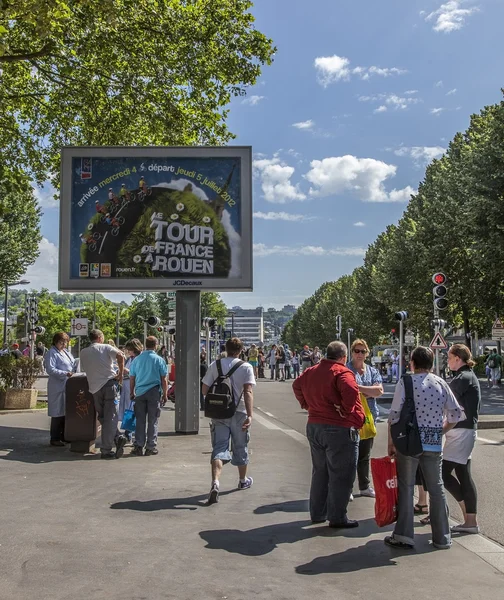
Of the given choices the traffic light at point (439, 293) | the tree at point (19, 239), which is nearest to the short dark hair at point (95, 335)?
the traffic light at point (439, 293)

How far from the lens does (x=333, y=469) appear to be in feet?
22.7

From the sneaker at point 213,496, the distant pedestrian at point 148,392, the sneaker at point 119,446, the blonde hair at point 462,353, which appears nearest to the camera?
the blonde hair at point 462,353

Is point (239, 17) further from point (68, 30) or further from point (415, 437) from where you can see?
point (415, 437)

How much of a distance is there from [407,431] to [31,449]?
7.23m

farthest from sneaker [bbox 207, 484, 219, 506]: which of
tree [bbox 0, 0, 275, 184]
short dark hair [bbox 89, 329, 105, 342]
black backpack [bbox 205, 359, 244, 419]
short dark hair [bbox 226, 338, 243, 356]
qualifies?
tree [bbox 0, 0, 275, 184]

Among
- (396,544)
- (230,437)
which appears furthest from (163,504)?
(396,544)

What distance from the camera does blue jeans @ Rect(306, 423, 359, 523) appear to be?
689cm

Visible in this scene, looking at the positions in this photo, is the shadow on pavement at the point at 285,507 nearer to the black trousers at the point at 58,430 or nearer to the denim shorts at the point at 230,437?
the denim shorts at the point at 230,437

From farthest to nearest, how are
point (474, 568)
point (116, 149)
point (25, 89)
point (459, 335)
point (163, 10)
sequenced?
point (459, 335) < point (25, 89) < point (163, 10) < point (116, 149) < point (474, 568)

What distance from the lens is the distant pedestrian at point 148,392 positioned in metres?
11.2

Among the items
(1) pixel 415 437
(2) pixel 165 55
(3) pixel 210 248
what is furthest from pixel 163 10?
(1) pixel 415 437

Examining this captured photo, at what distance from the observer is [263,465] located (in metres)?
10.5

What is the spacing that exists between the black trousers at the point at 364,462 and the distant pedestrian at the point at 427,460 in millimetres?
2047

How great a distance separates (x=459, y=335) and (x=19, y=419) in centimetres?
9379
